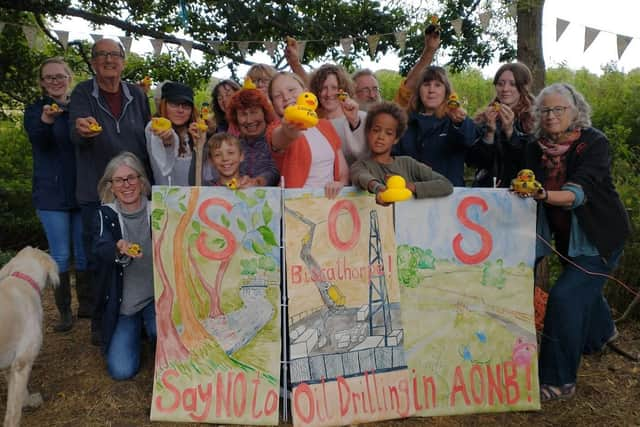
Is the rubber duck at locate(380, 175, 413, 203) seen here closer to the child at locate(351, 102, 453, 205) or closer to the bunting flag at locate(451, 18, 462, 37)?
the child at locate(351, 102, 453, 205)

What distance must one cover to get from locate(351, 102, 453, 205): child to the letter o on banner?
0.14 metres

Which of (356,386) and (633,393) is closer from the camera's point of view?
(356,386)

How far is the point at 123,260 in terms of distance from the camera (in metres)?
3.18

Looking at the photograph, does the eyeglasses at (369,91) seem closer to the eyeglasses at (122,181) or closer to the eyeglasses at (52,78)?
the eyeglasses at (122,181)

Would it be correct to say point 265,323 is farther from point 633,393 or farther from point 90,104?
point 633,393

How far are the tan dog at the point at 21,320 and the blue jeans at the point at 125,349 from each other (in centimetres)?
46

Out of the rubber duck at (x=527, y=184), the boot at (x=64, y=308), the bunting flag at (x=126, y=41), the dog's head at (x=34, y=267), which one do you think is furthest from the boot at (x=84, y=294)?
the rubber duck at (x=527, y=184)

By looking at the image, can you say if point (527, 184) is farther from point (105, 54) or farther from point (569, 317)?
point (105, 54)

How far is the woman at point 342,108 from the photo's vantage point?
3.17 meters

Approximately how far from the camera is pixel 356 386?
2.91 m

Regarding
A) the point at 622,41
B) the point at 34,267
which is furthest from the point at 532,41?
the point at 34,267

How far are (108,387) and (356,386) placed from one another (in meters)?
1.62

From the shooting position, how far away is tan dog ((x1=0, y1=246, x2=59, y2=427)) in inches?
107

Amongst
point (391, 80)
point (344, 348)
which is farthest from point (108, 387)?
point (391, 80)
